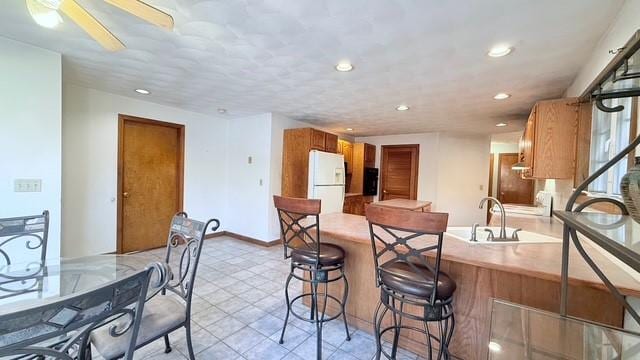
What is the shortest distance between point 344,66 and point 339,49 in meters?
0.33

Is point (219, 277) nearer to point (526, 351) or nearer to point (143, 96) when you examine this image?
point (143, 96)

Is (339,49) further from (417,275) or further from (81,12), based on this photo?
(417,275)

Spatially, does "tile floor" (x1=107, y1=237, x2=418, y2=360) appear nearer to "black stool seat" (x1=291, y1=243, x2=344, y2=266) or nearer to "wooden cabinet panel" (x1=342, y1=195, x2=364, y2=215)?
"black stool seat" (x1=291, y1=243, x2=344, y2=266)

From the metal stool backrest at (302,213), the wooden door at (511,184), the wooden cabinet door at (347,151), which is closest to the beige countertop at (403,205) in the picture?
the wooden cabinet door at (347,151)

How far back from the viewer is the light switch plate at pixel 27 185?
224 cm

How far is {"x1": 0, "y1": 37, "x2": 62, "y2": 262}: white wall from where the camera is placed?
2.15m

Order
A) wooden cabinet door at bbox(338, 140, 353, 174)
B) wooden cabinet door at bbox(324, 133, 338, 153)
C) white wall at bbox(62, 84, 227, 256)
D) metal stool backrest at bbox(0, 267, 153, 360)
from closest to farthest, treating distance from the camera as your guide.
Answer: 1. metal stool backrest at bbox(0, 267, 153, 360)
2. white wall at bbox(62, 84, 227, 256)
3. wooden cabinet door at bbox(324, 133, 338, 153)
4. wooden cabinet door at bbox(338, 140, 353, 174)

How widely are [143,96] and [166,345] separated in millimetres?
3288

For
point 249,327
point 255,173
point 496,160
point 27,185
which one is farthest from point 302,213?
point 496,160

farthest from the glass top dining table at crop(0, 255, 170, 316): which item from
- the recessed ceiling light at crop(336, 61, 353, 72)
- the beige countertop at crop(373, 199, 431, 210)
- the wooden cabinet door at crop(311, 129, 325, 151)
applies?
the beige countertop at crop(373, 199, 431, 210)

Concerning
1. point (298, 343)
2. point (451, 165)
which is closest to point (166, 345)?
point (298, 343)

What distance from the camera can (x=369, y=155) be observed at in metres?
6.39

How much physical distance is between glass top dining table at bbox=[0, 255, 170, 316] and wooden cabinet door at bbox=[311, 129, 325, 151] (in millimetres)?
3051

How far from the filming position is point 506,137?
6312 millimetres
